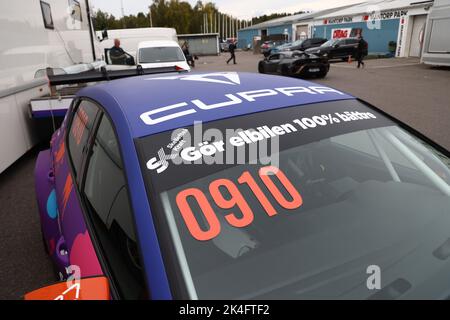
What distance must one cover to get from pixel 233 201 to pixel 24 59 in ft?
16.0

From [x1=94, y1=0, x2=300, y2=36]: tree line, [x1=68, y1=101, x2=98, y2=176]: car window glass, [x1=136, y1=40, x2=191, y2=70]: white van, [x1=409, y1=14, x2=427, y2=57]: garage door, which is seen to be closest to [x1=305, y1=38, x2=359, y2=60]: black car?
[x1=409, y1=14, x2=427, y2=57]: garage door

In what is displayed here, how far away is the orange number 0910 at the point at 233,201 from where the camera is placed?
4.01ft

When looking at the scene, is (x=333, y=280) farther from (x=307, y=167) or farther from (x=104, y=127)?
(x=104, y=127)

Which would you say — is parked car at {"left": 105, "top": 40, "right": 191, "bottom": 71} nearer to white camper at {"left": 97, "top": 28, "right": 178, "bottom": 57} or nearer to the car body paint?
white camper at {"left": 97, "top": 28, "right": 178, "bottom": 57}

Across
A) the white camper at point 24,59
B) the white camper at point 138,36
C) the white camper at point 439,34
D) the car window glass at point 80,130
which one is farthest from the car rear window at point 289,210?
the white camper at point 439,34

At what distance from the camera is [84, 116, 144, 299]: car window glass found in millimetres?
1159

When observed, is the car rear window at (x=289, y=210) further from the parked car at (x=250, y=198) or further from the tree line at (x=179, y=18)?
the tree line at (x=179, y=18)

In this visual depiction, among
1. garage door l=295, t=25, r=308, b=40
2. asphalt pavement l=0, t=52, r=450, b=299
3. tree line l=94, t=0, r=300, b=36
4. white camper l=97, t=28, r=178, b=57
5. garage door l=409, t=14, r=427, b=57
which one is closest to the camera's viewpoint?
asphalt pavement l=0, t=52, r=450, b=299

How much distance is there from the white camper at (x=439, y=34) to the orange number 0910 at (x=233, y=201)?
53.8 feet

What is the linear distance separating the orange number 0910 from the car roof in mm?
294

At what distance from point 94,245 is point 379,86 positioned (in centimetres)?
1193

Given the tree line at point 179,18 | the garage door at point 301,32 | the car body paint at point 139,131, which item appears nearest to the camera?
the car body paint at point 139,131

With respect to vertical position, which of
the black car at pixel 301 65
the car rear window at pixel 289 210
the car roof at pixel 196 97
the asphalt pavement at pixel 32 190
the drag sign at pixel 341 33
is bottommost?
the asphalt pavement at pixel 32 190
